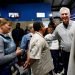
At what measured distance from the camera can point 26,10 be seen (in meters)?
12.8

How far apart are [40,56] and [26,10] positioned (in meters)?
9.09

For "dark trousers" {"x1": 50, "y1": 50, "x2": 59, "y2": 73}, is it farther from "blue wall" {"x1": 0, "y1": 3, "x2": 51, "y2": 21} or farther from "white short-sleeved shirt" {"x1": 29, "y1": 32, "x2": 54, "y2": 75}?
"blue wall" {"x1": 0, "y1": 3, "x2": 51, "y2": 21}

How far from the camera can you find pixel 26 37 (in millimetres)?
5957

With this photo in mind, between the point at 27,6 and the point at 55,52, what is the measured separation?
693 cm

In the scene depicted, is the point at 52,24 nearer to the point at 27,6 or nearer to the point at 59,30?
the point at 59,30

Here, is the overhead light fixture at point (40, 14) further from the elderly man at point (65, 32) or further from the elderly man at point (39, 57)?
the elderly man at point (39, 57)

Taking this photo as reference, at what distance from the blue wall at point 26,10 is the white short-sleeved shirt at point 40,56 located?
861 cm

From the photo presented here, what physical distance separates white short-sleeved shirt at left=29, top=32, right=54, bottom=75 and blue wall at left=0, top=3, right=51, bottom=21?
861 cm

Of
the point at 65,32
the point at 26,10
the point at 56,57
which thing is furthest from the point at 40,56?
the point at 26,10

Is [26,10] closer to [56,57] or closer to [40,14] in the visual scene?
[40,14]

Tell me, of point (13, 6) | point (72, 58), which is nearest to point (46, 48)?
point (72, 58)

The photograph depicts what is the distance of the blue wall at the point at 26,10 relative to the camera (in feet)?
41.4

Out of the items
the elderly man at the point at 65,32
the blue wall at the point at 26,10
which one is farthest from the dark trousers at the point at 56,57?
the blue wall at the point at 26,10

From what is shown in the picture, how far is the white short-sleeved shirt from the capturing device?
3897mm
